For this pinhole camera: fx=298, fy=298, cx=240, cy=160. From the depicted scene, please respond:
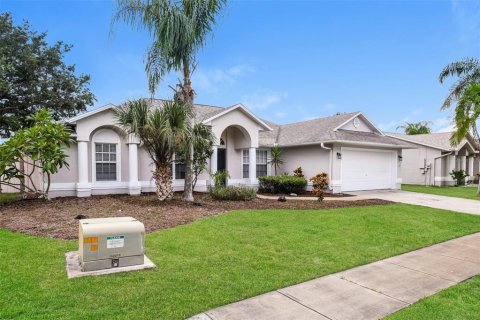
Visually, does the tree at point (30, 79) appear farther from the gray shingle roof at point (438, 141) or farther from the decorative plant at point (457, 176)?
the decorative plant at point (457, 176)

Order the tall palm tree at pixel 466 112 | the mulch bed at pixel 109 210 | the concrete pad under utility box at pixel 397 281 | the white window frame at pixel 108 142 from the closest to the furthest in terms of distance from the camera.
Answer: the concrete pad under utility box at pixel 397 281 < the mulch bed at pixel 109 210 < the white window frame at pixel 108 142 < the tall palm tree at pixel 466 112

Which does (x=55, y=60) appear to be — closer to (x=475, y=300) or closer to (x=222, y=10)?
(x=222, y=10)

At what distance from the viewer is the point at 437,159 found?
23.5 m

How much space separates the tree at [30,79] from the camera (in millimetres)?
17203

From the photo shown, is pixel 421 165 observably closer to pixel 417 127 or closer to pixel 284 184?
pixel 284 184

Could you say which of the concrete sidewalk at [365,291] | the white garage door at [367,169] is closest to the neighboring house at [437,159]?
the white garage door at [367,169]

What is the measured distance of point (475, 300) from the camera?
4.09 metres

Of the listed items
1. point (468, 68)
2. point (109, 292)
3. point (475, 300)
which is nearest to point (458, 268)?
point (475, 300)

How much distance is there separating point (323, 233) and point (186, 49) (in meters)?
8.17

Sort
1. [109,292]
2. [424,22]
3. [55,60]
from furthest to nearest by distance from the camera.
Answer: [55,60] → [424,22] → [109,292]

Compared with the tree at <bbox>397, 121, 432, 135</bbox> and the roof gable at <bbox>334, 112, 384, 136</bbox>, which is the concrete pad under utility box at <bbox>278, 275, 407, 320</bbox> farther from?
the tree at <bbox>397, 121, 432, 135</bbox>

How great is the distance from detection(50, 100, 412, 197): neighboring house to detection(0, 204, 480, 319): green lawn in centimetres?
660

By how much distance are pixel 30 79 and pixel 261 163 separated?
1469 centimetres

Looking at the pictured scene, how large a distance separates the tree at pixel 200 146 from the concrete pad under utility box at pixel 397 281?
750 cm
